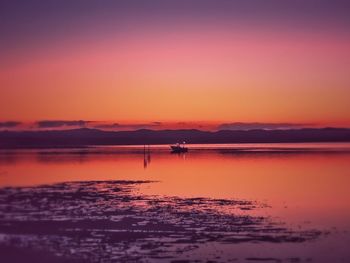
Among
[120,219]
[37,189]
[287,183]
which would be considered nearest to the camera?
[120,219]

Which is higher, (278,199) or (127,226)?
(127,226)

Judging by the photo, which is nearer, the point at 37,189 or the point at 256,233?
the point at 256,233

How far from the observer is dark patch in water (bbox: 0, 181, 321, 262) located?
54.9ft

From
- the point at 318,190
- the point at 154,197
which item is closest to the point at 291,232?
the point at 154,197

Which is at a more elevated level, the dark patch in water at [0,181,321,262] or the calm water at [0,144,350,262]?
the dark patch in water at [0,181,321,262]

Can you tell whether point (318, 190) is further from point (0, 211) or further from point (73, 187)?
point (0, 211)

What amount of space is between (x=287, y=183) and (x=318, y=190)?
4.91 meters

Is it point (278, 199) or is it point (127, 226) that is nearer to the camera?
point (127, 226)

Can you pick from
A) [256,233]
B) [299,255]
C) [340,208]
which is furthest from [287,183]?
[299,255]

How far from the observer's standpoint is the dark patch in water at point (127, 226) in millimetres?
16719

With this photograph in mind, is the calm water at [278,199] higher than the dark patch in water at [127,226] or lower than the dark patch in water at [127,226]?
lower

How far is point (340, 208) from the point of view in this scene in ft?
90.4

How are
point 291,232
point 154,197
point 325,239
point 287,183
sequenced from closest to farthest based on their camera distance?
point 325,239 → point 291,232 → point 154,197 → point 287,183

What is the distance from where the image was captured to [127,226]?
20781mm
